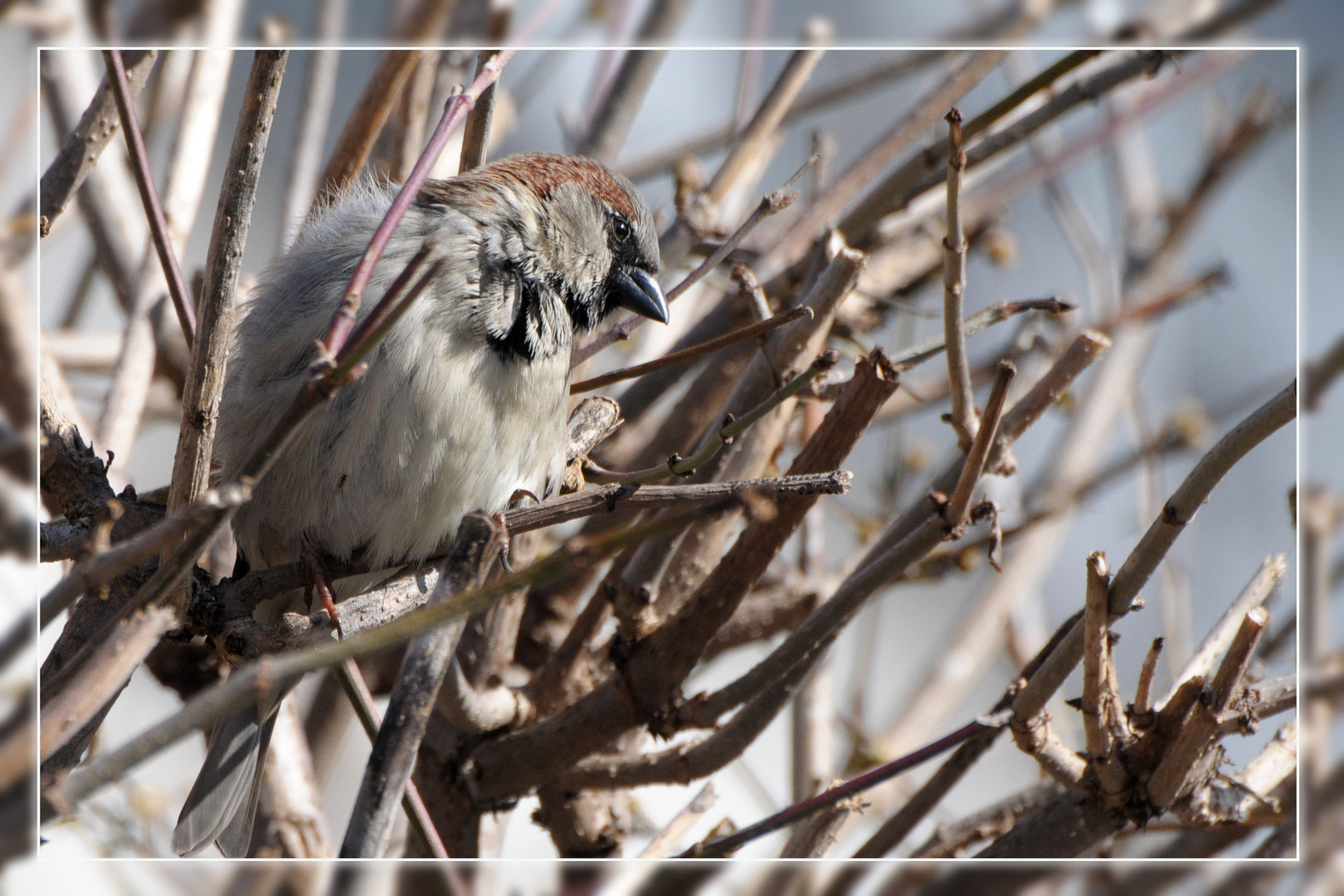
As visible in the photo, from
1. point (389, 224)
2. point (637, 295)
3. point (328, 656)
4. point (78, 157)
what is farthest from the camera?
point (637, 295)

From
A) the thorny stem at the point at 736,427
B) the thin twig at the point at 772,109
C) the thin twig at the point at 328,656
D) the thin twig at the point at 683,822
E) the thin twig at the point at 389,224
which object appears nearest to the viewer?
the thin twig at the point at 328,656

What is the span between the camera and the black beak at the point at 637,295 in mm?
1850

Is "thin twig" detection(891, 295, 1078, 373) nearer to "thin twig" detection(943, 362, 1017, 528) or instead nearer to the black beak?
"thin twig" detection(943, 362, 1017, 528)

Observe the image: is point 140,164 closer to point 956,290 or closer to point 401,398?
point 401,398

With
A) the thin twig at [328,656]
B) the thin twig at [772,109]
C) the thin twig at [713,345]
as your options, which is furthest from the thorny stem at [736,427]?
the thin twig at [772,109]

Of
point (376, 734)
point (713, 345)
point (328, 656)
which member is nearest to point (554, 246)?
point (713, 345)

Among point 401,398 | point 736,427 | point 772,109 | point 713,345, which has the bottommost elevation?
point 736,427

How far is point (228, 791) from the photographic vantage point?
155 cm

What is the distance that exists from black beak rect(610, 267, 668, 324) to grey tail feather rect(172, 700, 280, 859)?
76 centimetres

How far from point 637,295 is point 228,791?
0.89 m

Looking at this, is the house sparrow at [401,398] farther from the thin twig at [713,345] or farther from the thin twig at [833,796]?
the thin twig at [833,796]

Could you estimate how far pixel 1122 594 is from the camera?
128 centimetres

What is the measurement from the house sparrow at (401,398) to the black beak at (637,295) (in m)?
0.13

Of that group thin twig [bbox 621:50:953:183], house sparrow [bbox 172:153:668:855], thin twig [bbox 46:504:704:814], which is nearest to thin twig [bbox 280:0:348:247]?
house sparrow [bbox 172:153:668:855]
